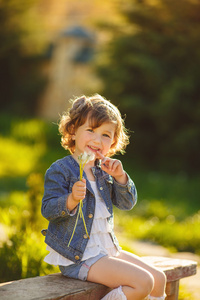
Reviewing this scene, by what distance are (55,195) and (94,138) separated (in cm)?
39

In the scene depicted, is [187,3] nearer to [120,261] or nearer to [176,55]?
[176,55]

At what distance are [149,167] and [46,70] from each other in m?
8.63

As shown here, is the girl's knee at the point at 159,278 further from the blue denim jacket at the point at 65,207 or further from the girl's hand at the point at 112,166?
the girl's hand at the point at 112,166

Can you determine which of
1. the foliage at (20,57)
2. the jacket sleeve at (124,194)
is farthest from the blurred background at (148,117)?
the foliage at (20,57)

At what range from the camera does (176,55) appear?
394 inches

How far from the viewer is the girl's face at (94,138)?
8.79 feet

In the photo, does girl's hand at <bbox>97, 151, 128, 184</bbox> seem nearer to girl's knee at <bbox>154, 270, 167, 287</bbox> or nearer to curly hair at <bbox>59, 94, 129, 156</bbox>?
curly hair at <bbox>59, 94, 129, 156</bbox>

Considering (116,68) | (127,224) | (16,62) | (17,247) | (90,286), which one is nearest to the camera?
(90,286)

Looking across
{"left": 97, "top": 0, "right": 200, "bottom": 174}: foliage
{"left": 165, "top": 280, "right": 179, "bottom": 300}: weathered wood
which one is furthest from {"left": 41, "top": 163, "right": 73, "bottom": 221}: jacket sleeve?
{"left": 97, "top": 0, "right": 200, "bottom": 174}: foliage

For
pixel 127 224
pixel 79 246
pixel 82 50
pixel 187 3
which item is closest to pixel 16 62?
pixel 82 50

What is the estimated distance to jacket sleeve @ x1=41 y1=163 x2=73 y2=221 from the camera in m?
2.50

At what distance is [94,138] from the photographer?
8.77 feet

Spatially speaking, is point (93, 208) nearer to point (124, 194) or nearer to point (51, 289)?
point (124, 194)

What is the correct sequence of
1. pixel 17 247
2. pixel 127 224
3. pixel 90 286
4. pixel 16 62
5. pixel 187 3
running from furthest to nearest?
pixel 16 62, pixel 187 3, pixel 127 224, pixel 17 247, pixel 90 286
